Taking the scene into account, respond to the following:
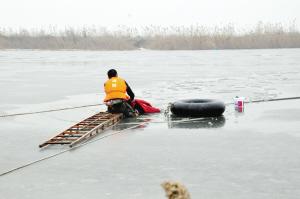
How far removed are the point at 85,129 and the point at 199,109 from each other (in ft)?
10.5

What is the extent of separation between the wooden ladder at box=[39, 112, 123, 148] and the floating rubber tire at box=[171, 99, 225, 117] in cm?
148

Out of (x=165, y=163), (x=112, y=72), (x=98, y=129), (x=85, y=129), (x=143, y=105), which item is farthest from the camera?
(x=143, y=105)

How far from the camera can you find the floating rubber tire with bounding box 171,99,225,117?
40.2 ft

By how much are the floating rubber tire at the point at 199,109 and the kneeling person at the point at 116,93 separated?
123 centimetres

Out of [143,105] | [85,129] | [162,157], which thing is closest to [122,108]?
[143,105]

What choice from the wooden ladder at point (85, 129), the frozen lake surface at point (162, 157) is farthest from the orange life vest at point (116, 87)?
the frozen lake surface at point (162, 157)

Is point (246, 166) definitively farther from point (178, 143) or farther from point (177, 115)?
point (177, 115)

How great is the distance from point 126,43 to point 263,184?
6966cm

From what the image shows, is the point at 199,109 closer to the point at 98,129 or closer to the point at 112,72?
the point at 112,72

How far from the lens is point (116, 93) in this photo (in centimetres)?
1207

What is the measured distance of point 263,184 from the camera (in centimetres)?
622

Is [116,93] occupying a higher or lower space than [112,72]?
lower

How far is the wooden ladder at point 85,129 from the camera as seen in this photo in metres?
9.18

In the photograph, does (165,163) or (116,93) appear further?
(116,93)
